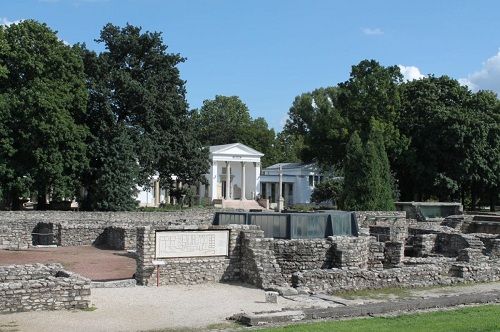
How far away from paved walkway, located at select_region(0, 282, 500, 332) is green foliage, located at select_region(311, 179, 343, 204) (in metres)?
47.7

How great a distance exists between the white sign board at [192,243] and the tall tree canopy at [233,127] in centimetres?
7504

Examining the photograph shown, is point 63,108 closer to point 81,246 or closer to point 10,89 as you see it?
point 10,89

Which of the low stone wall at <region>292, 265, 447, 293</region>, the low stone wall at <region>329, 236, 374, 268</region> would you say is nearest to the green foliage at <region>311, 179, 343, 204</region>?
→ the low stone wall at <region>329, 236, 374, 268</region>

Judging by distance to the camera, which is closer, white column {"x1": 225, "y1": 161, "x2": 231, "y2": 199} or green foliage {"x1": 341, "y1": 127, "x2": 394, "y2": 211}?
green foliage {"x1": 341, "y1": 127, "x2": 394, "y2": 211}

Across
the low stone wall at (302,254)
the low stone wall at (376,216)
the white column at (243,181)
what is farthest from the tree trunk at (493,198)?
the low stone wall at (302,254)

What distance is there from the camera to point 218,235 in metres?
20.6

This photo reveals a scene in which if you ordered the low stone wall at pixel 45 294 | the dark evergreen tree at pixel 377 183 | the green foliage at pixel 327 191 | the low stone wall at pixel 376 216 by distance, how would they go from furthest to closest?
the green foliage at pixel 327 191 → the dark evergreen tree at pixel 377 183 → the low stone wall at pixel 376 216 → the low stone wall at pixel 45 294

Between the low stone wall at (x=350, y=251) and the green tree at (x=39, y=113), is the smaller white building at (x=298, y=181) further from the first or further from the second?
the low stone wall at (x=350, y=251)

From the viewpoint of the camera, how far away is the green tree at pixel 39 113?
40000 mm

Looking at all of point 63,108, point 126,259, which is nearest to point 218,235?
point 126,259

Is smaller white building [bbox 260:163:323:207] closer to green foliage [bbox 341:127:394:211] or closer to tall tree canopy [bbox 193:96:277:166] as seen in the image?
tall tree canopy [bbox 193:96:277:166]

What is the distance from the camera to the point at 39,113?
4025 cm

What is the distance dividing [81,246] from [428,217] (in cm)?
2646

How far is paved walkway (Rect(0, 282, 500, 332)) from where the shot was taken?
1384 centimetres
